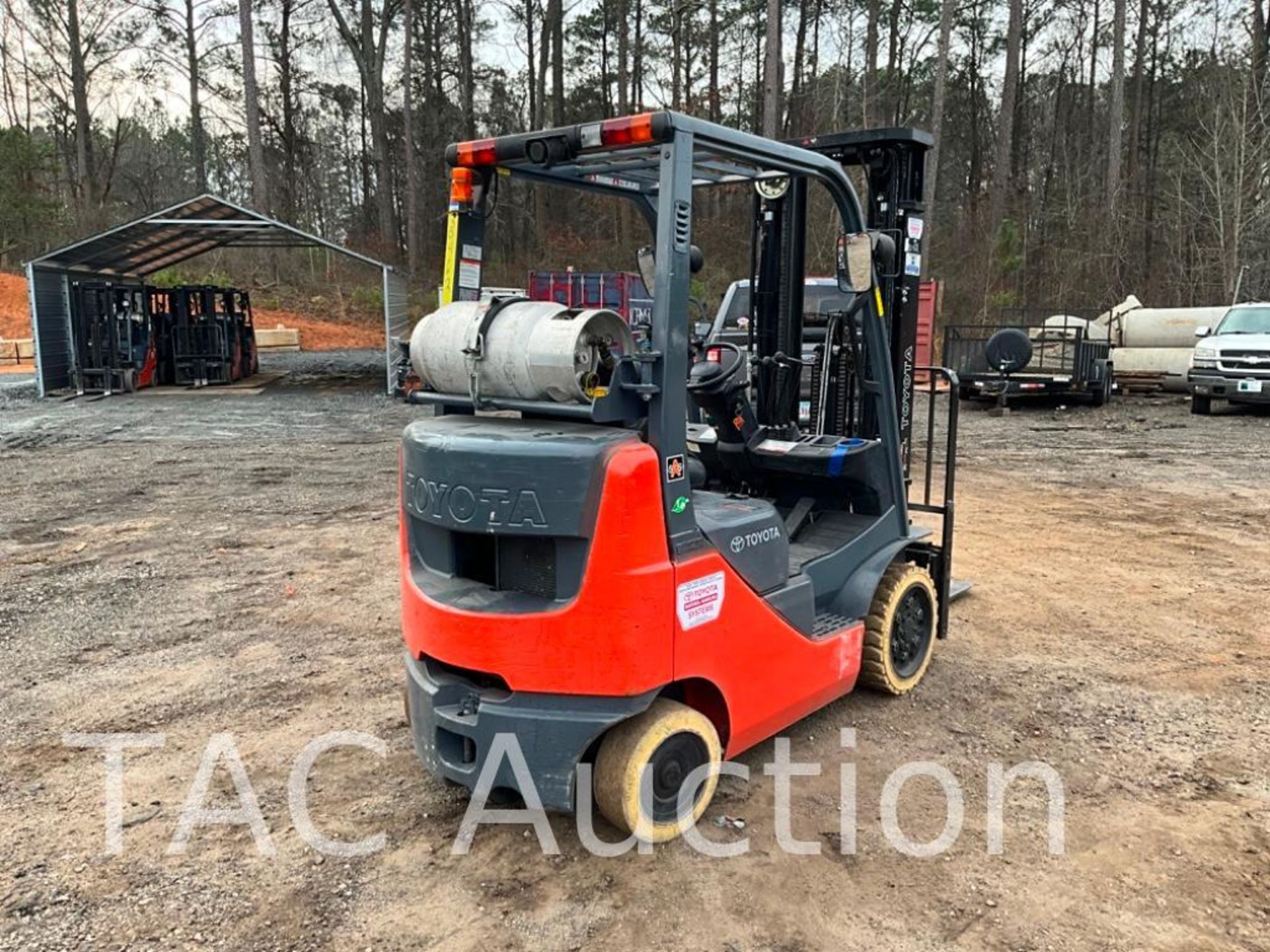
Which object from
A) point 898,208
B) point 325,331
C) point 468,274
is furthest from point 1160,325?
point 325,331

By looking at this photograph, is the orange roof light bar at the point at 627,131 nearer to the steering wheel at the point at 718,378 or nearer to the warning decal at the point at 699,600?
the steering wheel at the point at 718,378

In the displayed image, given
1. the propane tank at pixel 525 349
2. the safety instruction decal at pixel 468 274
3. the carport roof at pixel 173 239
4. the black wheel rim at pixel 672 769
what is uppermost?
the carport roof at pixel 173 239

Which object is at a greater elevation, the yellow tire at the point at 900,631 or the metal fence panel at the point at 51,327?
the metal fence panel at the point at 51,327

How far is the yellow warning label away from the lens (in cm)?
409

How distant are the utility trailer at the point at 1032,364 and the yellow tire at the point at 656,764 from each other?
14.9 m

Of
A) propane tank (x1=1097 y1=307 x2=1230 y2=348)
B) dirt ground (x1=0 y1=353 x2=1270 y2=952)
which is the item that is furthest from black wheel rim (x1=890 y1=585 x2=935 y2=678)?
propane tank (x1=1097 y1=307 x2=1230 y2=348)

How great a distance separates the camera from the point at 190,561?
755 cm

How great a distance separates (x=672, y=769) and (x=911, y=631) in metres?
1.90

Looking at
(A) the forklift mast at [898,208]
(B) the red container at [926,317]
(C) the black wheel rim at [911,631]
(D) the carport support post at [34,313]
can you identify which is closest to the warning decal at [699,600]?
(C) the black wheel rim at [911,631]

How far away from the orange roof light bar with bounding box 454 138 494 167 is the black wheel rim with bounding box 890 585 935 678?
2788 millimetres

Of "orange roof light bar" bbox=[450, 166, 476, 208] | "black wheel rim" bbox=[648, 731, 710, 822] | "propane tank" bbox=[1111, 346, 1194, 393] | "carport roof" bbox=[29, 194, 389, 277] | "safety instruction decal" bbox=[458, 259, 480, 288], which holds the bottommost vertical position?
"black wheel rim" bbox=[648, 731, 710, 822]

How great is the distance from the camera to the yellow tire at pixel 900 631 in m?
4.64

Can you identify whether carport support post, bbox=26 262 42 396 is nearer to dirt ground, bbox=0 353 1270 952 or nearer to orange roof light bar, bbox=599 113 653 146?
dirt ground, bbox=0 353 1270 952
